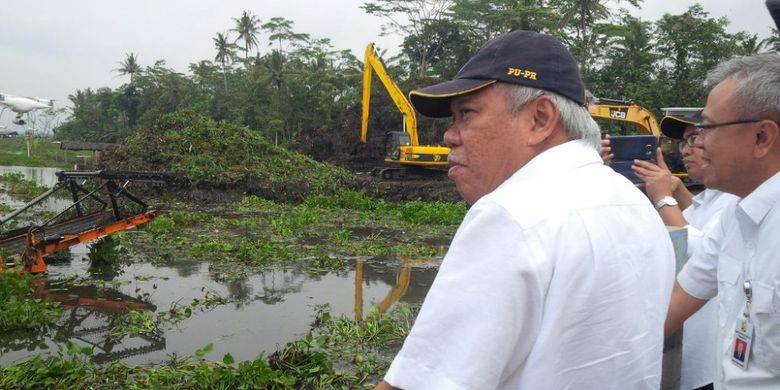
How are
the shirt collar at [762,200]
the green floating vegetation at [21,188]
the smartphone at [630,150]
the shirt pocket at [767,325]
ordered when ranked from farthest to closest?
the green floating vegetation at [21,188] → the smartphone at [630,150] → the shirt collar at [762,200] → the shirt pocket at [767,325]

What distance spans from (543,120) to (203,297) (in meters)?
6.49

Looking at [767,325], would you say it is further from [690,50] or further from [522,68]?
[690,50]

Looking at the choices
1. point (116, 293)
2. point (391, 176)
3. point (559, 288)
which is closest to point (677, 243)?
point (559, 288)

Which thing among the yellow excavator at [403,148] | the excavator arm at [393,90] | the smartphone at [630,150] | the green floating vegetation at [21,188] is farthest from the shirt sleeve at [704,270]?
the excavator arm at [393,90]

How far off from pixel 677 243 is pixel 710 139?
1.59ft

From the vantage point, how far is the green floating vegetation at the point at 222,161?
1877 cm

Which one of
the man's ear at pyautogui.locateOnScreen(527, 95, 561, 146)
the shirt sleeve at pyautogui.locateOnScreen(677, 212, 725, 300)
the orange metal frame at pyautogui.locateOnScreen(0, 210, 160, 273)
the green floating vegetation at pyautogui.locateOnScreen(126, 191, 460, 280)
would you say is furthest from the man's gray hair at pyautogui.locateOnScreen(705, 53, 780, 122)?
the orange metal frame at pyautogui.locateOnScreen(0, 210, 160, 273)

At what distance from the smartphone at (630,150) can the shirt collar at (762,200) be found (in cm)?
89

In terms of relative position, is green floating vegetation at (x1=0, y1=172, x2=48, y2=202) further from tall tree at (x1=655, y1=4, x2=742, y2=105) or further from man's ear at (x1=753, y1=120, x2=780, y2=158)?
tall tree at (x1=655, y1=4, x2=742, y2=105)

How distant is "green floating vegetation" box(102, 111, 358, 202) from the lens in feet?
61.6

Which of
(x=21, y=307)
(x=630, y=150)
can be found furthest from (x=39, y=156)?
(x=630, y=150)

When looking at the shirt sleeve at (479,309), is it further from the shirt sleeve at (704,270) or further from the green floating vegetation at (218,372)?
the green floating vegetation at (218,372)

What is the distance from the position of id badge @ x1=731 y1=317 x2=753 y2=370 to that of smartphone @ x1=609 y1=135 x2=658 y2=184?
107cm

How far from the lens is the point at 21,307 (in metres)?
5.94
